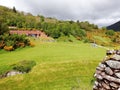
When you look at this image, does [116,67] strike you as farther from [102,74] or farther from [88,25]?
[88,25]

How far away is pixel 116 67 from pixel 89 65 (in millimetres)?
22804

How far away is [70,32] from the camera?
102312 mm

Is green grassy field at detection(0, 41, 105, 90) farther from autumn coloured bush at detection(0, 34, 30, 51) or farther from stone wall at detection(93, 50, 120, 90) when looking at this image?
stone wall at detection(93, 50, 120, 90)

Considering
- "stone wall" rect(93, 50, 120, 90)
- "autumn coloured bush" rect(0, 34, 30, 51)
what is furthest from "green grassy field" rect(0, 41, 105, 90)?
"stone wall" rect(93, 50, 120, 90)

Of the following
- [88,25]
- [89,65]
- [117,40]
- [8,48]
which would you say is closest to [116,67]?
[89,65]

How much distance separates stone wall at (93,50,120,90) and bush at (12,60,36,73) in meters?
21.2

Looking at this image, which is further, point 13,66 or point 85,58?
point 85,58

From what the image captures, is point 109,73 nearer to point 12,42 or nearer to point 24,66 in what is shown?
point 24,66

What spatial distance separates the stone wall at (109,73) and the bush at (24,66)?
21.2m

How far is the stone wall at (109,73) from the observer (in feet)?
44.8

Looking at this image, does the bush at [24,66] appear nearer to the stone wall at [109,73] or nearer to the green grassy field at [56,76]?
the green grassy field at [56,76]

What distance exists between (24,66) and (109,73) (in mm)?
23122

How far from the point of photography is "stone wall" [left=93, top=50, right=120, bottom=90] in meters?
13.7

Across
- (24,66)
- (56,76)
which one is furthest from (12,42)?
(56,76)
